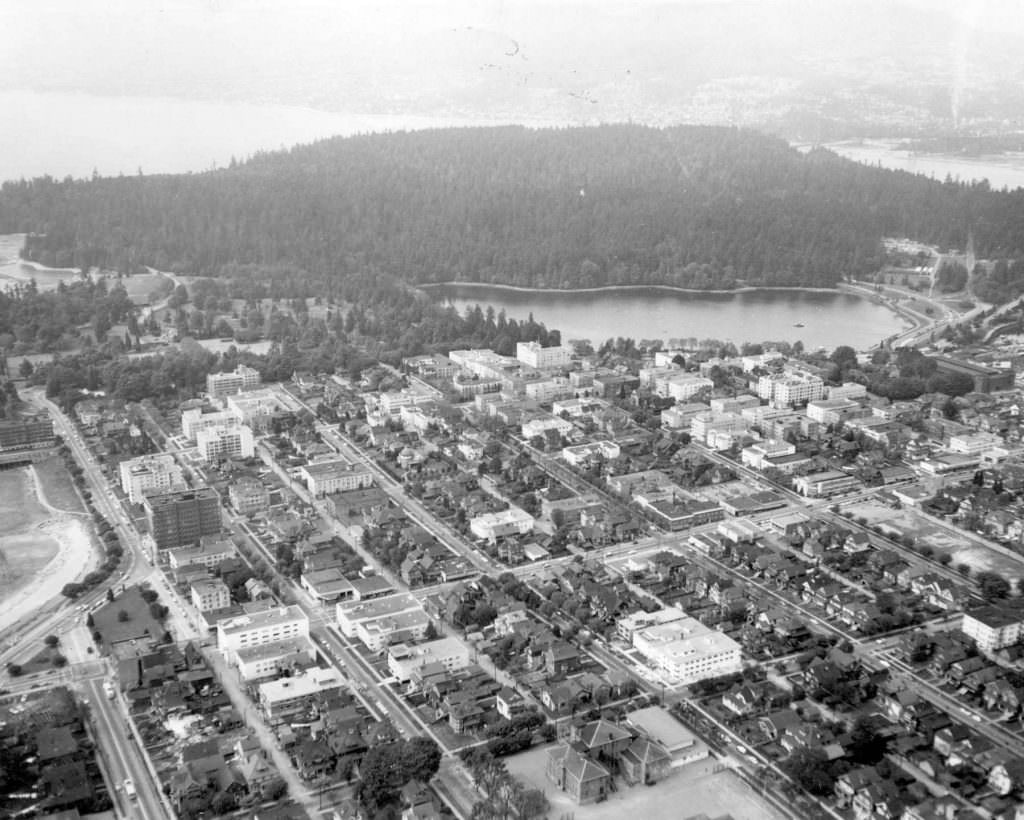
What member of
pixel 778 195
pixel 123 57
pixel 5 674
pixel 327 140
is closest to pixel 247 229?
pixel 123 57

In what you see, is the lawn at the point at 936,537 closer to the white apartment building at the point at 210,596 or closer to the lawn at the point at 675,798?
the lawn at the point at 675,798

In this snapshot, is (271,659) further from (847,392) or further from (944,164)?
(944,164)

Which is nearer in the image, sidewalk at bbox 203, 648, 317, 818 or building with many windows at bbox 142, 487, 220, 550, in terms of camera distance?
sidewalk at bbox 203, 648, 317, 818

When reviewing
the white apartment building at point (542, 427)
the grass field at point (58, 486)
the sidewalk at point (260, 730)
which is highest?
the white apartment building at point (542, 427)

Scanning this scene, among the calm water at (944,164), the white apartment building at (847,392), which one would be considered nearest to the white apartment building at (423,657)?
the white apartment building at (847,392)

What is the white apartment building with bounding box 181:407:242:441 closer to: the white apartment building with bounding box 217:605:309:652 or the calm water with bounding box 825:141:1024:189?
the white apartment building with bounding box 217:605:309:652

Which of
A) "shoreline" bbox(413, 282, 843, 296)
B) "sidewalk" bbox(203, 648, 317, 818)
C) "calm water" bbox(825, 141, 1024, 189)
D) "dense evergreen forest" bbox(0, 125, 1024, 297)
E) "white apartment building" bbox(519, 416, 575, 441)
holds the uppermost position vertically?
"calm water" bbox(825, 141, 1024, 189)

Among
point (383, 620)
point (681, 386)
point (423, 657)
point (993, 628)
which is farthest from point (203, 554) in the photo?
point (681, 386)

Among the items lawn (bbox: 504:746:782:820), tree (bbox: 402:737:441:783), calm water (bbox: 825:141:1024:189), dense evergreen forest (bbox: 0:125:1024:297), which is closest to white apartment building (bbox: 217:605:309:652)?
tree (bbox: 402:737:441:783)
